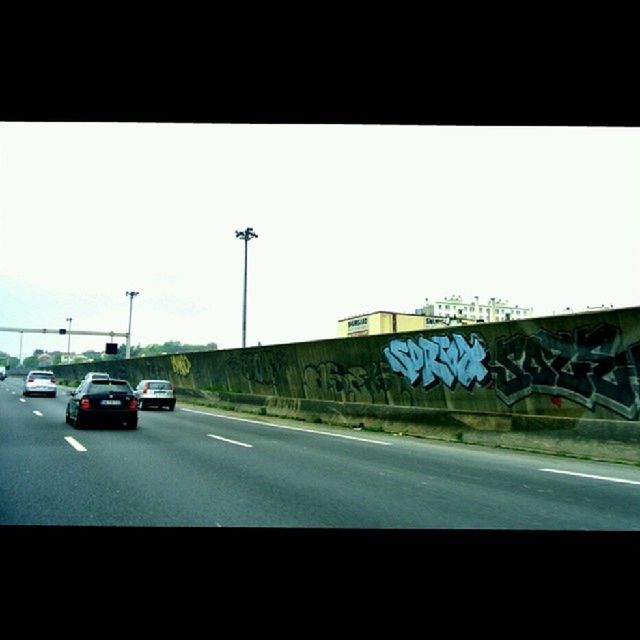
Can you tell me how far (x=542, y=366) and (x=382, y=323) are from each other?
2395 inches

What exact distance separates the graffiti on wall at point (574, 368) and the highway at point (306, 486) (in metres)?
1.44

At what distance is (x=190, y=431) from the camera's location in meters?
17.5

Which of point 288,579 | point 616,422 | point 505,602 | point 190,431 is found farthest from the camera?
point 190,431

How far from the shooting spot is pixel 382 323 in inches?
2926

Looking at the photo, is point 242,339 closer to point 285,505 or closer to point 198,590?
point 285,505

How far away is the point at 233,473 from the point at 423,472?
309cm

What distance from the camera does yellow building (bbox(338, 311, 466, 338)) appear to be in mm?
69125

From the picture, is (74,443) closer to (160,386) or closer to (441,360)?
(441,360)

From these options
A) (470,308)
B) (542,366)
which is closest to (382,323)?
(542,366)

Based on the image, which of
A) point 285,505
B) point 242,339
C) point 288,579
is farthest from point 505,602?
point 242,339

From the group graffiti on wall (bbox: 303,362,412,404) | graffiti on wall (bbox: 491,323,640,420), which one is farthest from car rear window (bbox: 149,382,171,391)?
graffiti on wall (bbox: 491,323,640,420)

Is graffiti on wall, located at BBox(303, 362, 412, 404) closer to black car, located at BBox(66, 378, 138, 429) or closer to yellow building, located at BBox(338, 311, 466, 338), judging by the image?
black car, located at BBox(66, 378, 138, 429)

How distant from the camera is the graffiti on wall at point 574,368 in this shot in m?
11.6
